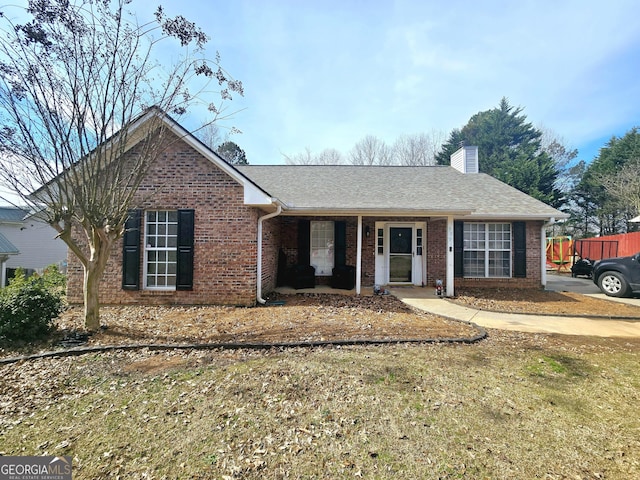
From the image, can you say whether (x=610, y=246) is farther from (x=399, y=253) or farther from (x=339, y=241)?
(x=339, y=241)

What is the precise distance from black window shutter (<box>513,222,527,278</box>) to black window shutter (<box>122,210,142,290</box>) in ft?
36.8

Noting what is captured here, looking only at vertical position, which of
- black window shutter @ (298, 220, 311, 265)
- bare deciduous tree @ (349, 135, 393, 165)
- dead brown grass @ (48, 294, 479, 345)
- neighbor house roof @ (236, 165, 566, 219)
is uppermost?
bare deciduous tree @ (349, 135, 393, 165)

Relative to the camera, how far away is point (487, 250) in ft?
33.1

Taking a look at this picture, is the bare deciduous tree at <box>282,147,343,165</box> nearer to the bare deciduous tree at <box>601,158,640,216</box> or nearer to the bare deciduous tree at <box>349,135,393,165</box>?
the bare deciduous tree at <box>349,135,393,165</box>

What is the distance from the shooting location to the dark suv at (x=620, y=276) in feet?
28.1

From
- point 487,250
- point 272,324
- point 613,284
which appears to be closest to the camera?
point 272,324

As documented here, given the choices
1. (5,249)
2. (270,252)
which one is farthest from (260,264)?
(5,249)

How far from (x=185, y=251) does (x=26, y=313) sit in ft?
9.89

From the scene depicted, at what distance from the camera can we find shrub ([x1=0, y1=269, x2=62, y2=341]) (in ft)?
15.8

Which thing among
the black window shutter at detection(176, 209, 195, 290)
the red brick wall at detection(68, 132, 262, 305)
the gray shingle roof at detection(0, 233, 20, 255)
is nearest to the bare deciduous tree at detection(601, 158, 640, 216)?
the red brick wall at detection(68, 132, 262, 305)

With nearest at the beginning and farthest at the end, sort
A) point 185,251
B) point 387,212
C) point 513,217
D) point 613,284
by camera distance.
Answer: point 185,251 < point 387,212 < point 613,284 < point 513,217

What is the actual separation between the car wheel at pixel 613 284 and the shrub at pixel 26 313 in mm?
13761

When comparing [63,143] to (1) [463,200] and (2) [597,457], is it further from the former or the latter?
(1) [463,200]

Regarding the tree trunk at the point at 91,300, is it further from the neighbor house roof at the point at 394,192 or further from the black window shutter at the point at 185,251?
the neighbor house roof at the point at 394,192
